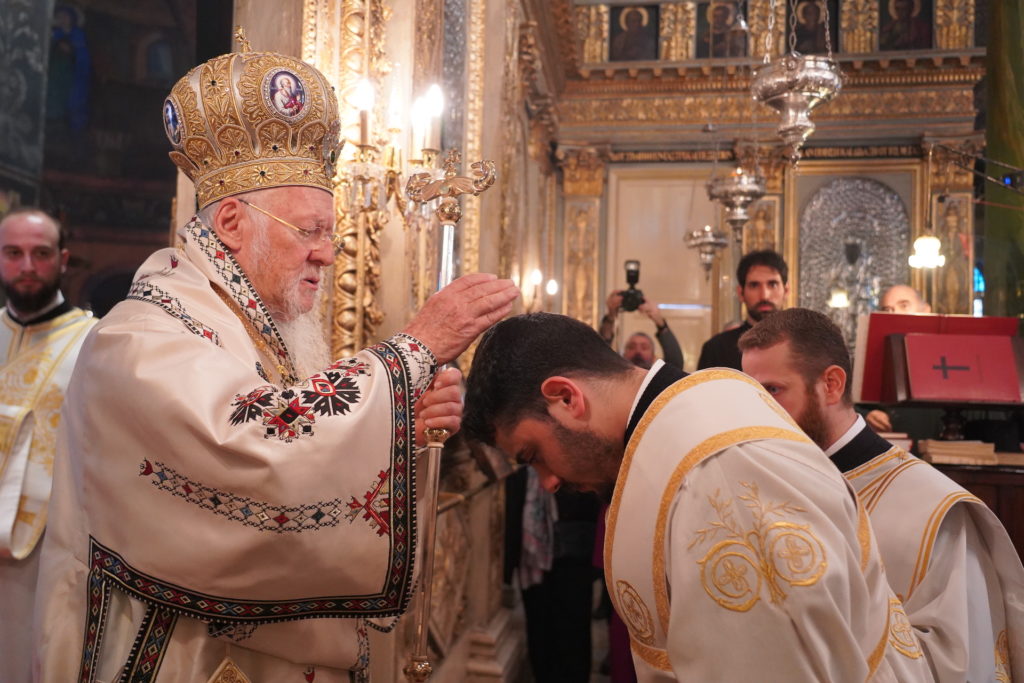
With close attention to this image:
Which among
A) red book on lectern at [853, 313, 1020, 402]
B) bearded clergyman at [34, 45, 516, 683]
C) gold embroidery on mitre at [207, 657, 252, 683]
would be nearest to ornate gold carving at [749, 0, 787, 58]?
red book on lectern at [853, 313, 1020, 402]

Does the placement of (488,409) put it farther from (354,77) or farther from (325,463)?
(354,77)

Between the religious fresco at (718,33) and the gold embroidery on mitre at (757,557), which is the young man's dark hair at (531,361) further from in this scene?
the religious fresco at (718,33)

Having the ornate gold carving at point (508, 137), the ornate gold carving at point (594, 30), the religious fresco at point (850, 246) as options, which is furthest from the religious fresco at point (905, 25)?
the ornate gold carving at point (508, 137)

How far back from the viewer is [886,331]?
4066mm

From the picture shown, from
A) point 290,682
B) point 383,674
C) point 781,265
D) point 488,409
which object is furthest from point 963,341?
point 290,682

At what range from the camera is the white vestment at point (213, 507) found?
4.85ft

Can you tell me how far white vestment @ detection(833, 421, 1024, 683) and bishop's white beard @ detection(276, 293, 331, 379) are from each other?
1392 millimetres

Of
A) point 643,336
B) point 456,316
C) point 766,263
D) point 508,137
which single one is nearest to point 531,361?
point 456,316

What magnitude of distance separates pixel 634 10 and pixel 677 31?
645mm

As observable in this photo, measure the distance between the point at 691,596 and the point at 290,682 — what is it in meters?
0.89

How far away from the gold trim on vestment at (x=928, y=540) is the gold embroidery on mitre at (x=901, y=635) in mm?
420

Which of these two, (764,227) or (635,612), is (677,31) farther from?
(635,612)

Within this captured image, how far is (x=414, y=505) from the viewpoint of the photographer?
1593 millimetres

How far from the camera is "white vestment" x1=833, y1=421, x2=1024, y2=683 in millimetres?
1845
